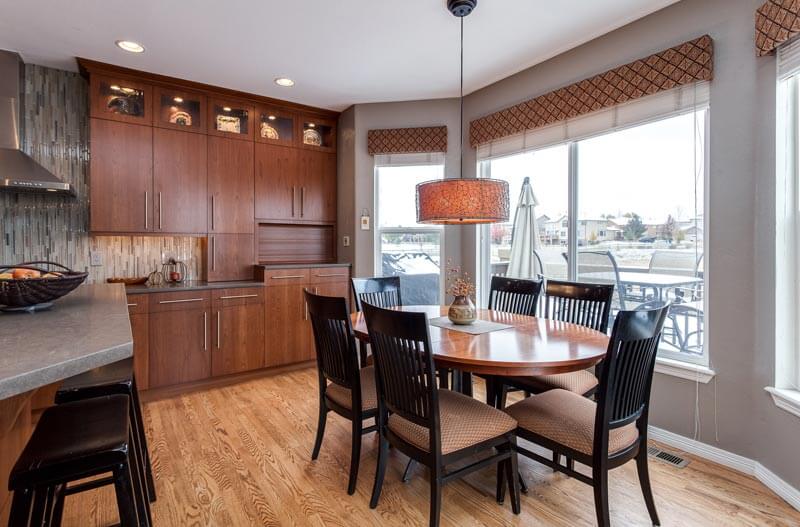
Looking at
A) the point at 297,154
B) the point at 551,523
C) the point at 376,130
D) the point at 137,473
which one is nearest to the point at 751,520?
the point at 551,523

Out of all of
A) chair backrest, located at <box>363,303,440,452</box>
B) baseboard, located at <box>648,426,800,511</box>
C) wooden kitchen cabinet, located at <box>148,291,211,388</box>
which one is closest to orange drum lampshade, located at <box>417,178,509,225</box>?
chair backrest, located at <box>363,303,440,452</box>

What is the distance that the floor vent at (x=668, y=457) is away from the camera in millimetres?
2312

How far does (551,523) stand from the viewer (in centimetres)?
181

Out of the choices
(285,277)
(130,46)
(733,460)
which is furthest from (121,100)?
(733,460)

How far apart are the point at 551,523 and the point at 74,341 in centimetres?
193

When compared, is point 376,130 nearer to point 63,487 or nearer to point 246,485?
point 246,485

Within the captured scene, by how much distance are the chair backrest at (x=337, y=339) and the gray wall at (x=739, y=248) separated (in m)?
2.00

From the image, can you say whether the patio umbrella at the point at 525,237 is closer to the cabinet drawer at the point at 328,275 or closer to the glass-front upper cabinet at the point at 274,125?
the cabinet drawer at the point at 328,275

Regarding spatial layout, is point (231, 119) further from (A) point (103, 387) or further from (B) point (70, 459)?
(B) point (70, 459)

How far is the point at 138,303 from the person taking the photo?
315 centimetres

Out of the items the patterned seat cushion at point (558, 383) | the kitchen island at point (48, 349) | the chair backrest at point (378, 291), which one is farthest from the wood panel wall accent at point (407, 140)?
the kitchen island at point (48, 349)

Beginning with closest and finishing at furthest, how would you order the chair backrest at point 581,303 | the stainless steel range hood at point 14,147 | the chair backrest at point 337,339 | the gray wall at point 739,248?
the chair backrest at point 337,339 → the gray wall at point 739,248 → the chair backrest at point 581,303 → the stainless steel range hood at point 14,147

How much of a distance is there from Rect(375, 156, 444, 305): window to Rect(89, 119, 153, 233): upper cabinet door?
80.7 inches

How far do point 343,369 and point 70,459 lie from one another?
1167 millimetres
